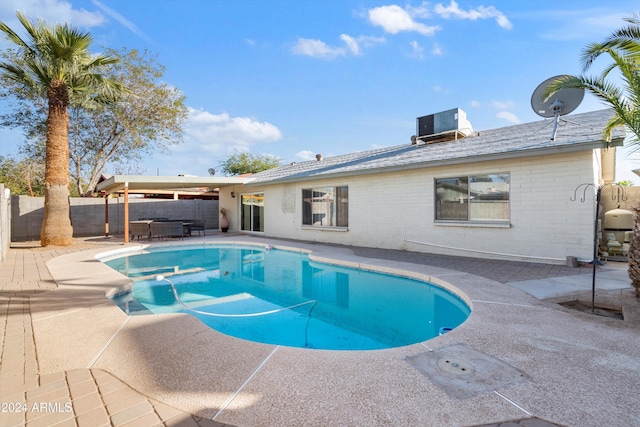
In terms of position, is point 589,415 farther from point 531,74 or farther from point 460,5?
point 531,74

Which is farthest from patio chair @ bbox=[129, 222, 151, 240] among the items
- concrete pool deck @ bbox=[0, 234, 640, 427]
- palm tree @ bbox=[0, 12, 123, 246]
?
concrete pool deck @ bbox=[0, 234, 640, 427]

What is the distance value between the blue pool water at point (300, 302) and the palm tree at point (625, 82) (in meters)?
2.82

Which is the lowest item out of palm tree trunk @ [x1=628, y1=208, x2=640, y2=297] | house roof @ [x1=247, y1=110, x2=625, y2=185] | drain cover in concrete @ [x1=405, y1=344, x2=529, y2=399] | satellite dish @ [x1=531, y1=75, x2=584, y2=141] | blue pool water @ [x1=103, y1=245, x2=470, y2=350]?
blue pool water @ [x1=103, y1=245, x2=470, y2=350]

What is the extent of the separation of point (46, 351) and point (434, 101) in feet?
56.9

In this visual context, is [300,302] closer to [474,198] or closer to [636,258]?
[636,258]

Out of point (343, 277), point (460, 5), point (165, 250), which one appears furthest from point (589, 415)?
point (165, 250)

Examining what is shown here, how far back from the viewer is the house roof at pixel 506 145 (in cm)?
754

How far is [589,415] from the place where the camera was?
2205 millimetres

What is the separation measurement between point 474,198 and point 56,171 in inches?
572

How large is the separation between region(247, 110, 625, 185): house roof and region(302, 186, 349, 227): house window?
0.94 meters

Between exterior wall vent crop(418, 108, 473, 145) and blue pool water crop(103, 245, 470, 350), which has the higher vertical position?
exterior wall vent crop(418, 108, 473, 145)

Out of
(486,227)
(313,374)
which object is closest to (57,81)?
(313,374)

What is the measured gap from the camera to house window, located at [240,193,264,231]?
17.2 meters

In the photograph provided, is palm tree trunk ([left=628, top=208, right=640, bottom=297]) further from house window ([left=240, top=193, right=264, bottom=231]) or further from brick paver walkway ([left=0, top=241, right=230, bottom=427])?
house window ([left=240, top=193, right=264, bottom=231])
